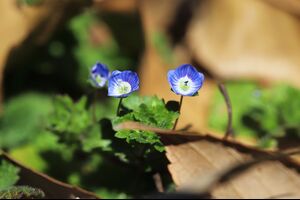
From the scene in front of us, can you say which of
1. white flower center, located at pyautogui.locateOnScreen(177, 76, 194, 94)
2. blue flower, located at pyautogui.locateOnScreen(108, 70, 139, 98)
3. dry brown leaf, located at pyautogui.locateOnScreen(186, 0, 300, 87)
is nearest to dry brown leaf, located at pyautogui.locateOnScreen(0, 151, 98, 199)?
blue flower, located at pyautogui.locateOnScreen(108, 70, 139, 98)

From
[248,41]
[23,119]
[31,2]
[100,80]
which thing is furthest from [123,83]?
[248,41]

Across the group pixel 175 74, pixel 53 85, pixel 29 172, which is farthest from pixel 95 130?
pixel 53 85

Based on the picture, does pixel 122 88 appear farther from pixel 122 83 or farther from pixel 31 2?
pixel 31 2

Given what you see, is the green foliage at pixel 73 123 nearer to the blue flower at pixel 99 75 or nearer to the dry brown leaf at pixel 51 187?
the blue flower at pixel 99 75

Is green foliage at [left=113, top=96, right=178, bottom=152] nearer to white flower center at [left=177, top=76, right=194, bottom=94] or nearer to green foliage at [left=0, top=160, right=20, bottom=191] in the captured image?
white flower center at [left=177, top=76, right=194, bottom=94]

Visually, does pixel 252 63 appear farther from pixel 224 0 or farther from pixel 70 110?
pixel 70 110

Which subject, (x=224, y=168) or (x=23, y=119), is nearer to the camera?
(x=224, y=168)
